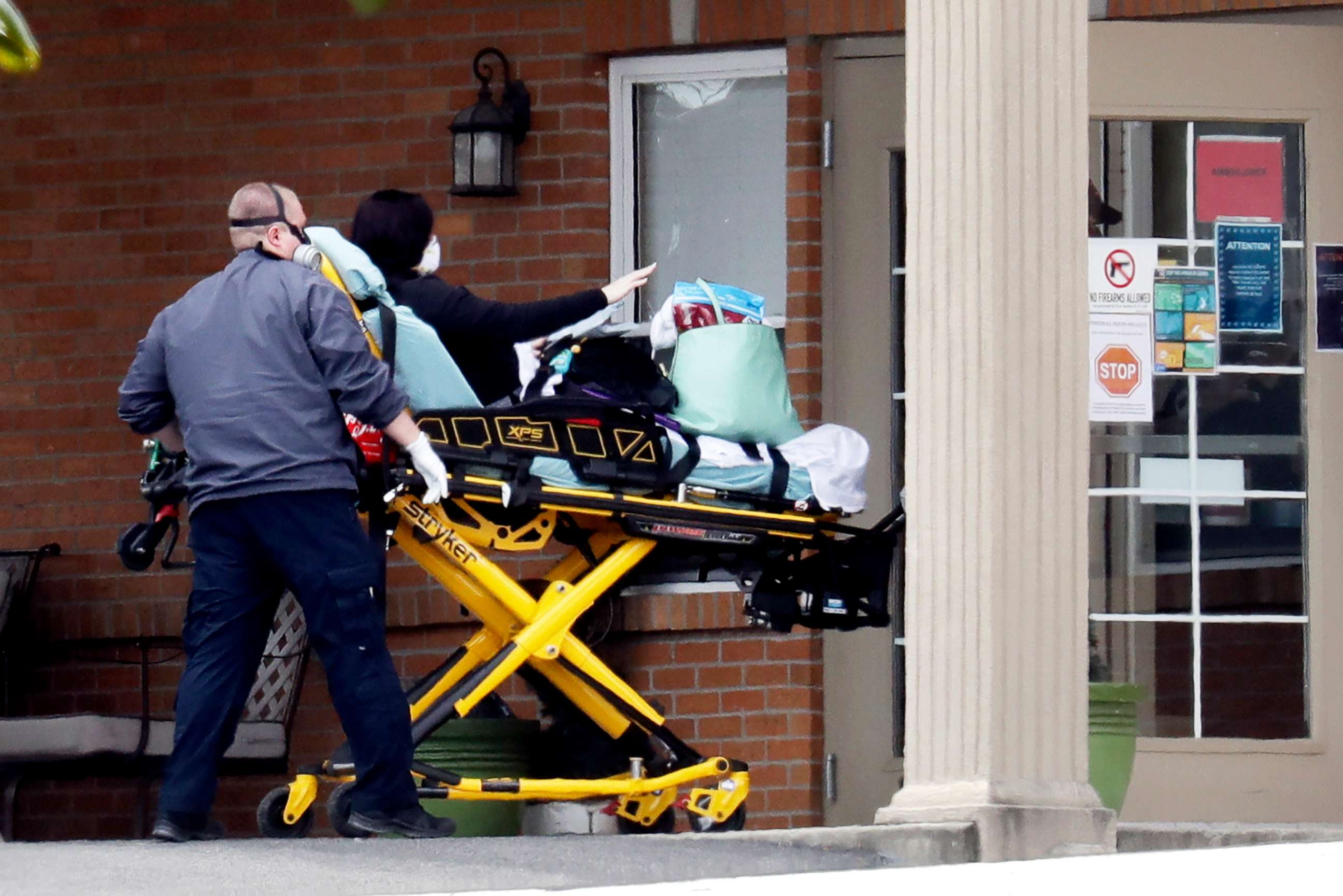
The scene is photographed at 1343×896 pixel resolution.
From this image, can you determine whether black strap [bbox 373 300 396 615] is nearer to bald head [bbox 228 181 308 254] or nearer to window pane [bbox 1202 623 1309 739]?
bald head [bbox 228 181 308 254]

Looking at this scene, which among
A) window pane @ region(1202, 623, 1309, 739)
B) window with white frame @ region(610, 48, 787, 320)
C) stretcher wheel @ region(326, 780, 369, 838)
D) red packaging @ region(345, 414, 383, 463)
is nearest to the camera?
stretcher wheel @ region(326, 780, 369, 838)

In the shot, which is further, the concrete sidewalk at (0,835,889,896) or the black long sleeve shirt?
the black long sleeve shirt

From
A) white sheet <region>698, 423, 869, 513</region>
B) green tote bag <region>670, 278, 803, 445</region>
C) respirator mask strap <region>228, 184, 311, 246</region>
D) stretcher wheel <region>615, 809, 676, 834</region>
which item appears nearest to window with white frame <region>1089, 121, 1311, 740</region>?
white sheet <region>698, 423, 869, 513</region>

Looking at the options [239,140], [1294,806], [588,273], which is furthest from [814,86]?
[1294,806]

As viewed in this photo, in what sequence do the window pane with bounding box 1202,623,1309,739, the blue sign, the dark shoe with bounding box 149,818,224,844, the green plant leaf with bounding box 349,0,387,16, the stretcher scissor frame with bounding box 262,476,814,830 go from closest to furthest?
the green plant leaf with bounding box 349,0,387,16, the dark shoe with bounding box 149,818,224,844, the stretcher scissor frame with bounding box 262,476,814,830, the window pane with bounding box 1202,623,1309,739, the blue sign

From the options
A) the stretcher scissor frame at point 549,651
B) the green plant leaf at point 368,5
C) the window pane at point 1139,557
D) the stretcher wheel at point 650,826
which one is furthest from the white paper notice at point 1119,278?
the green plant leaf at point 368,5

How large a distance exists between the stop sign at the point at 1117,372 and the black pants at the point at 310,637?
263 cm

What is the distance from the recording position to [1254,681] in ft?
25.7

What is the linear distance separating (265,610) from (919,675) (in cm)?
167

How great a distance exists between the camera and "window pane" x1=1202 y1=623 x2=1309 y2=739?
780cm

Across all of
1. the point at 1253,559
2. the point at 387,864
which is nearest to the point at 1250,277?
the point at 1253,559

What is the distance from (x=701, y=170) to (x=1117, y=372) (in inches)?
64.4

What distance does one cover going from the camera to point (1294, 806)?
7.71 m

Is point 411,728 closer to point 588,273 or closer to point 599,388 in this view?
point 599,388
